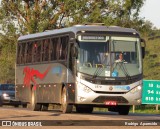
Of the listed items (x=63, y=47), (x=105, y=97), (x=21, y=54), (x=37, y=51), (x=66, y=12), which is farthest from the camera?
(x=66, y=12)

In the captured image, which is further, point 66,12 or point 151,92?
point 66,12

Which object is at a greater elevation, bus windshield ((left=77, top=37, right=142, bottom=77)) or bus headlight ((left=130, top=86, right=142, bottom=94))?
bus windshield ((left=77, top=37, right=142, bottom=77))

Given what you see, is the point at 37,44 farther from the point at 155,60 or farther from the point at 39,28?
the point at 155,60

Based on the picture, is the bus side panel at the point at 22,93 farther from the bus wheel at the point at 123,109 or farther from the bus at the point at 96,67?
the bus wheel at the point at 123,109

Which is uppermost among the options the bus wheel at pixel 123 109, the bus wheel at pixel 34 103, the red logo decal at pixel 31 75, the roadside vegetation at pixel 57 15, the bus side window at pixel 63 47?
the roadside vegetation at pixel 57 15

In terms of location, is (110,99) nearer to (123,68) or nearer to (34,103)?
(123,68)

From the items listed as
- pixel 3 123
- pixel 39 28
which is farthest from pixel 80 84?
pixel 39 28

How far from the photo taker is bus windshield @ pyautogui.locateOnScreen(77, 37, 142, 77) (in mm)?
27875

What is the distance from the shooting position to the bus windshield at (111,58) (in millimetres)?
27875

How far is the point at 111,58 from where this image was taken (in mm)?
28141

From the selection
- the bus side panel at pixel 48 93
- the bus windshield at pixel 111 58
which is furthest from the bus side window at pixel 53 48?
the bus windshield at pixel 111 58

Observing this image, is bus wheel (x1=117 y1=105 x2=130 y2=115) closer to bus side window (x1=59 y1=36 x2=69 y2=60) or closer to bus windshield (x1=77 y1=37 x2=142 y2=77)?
bus windshield (x1=77 y1=37 x2=142 y2=77)

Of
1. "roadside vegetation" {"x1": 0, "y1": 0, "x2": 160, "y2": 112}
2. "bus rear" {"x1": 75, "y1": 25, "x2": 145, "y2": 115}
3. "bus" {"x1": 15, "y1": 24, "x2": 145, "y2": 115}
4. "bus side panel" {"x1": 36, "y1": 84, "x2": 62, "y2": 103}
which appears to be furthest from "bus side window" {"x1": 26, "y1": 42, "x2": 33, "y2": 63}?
"roadside vegetation" {"x1": 0, "y1": 0, "x2": 160, "y2": 112}

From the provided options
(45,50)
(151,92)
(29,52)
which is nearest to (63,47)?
(45,50)
